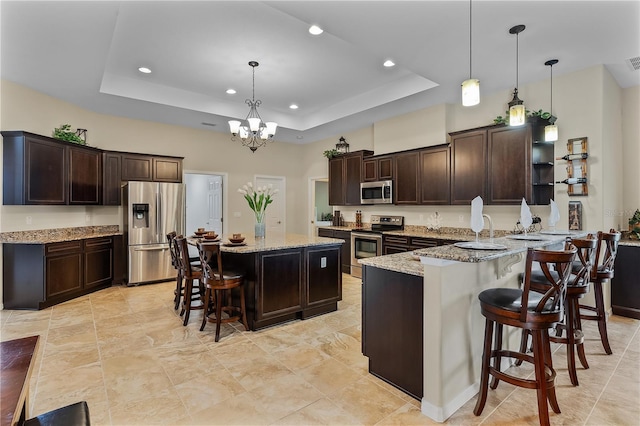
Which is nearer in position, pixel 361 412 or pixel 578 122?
pixel 361 412

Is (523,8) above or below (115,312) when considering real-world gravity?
above

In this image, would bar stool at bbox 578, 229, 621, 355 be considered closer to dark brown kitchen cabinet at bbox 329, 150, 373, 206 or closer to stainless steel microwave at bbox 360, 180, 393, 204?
stainless steel microwave at bbox 360, 180, 393, 204

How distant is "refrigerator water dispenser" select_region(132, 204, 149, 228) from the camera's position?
5.32 m

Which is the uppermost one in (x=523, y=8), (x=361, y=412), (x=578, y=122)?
(x=523, y=8)

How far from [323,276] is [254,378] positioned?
1.64 meters

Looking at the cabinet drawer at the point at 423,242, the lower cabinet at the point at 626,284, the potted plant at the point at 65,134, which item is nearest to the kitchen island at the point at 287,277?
the cabinet drawer at the point at 423,242

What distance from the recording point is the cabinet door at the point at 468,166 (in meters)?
4.50

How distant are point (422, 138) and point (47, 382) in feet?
18.0

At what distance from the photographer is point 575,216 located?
152 inches

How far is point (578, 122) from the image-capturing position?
3879 millimetres

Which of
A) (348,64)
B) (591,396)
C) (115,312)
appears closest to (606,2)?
(348,64)

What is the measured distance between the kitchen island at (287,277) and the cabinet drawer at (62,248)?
2.41 meters

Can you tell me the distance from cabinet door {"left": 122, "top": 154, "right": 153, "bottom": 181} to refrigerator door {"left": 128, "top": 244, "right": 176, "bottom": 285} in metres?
1.23

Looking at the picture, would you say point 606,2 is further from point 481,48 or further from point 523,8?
point 481,48
